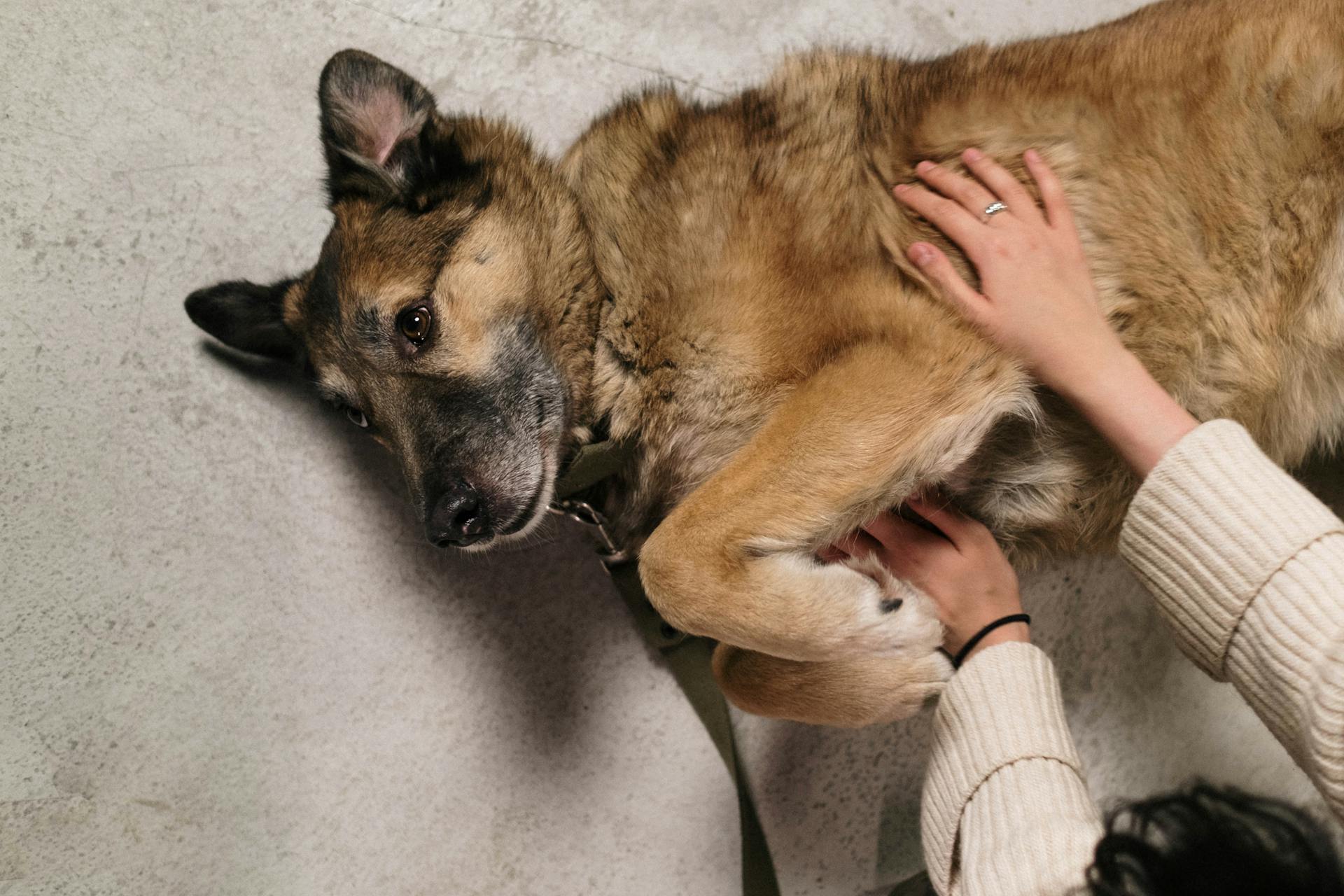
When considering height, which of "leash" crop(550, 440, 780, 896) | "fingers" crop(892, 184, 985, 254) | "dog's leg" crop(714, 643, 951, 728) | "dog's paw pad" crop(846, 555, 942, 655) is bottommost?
"leash" crop(550, 440, 780, 896)

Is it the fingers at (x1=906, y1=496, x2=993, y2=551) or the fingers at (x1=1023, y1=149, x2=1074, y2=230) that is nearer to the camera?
the fingers at (x1=1023, y1=149, x2=1074, y2=230)

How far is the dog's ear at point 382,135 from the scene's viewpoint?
1.87 meters

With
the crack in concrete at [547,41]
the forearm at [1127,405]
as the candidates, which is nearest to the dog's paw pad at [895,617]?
the forearm at [1127,405]

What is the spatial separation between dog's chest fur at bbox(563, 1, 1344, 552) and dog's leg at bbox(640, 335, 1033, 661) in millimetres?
100

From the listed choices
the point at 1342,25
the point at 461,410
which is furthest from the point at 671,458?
the point at 1342,25

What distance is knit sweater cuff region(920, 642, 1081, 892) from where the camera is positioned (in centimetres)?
174

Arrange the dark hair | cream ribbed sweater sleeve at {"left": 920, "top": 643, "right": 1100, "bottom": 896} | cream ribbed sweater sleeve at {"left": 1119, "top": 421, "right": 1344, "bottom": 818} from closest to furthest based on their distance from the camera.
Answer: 1. the dark hair
2. cream ribbed sweater sleeve at {"left": 1119, "top": 421, "right": 1344, "bottom": 818}
3. cream ribbed sweater sleeve at {"left": 920, "top": 643, "right": 1100, "bottom": 896}

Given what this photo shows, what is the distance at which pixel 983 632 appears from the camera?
191 cm

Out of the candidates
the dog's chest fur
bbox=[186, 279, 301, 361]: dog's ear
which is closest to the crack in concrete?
the dog's chest fur

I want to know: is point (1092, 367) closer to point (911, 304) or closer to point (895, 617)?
point (911, 304)

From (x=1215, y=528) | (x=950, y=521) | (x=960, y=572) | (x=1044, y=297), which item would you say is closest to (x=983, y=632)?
(x=960, y=572)

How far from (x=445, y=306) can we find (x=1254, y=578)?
1819 mm

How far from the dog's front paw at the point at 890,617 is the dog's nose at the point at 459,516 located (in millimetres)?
867

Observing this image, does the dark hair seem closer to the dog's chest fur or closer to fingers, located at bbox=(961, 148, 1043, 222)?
the dog's chest fur
